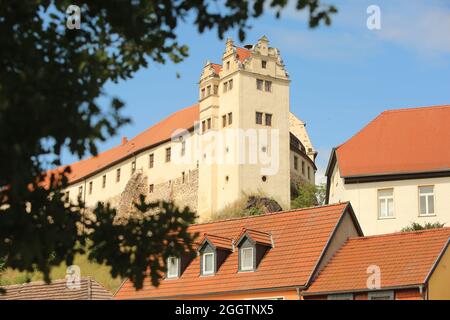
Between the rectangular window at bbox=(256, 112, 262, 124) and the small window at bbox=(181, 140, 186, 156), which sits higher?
the rectangular window at bbox=(256, 112, 262, 124)

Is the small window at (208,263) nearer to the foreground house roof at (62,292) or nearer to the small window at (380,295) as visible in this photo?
the foreground house roof at (62,292)

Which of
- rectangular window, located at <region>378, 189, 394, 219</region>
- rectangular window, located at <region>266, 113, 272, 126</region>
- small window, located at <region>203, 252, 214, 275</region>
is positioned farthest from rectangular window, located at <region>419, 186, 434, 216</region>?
rectangular window, located at <region>266, 113, 272, 126</region>

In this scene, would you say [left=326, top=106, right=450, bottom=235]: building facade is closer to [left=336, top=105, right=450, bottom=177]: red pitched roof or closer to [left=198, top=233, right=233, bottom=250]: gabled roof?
[left=336, top=105, right=450, bottom=177]: red pitched roof

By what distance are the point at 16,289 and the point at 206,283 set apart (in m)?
9.63

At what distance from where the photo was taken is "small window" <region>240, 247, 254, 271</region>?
29.1 meters

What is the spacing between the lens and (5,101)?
812 centimetres

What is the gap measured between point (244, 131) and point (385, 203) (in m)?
29.5

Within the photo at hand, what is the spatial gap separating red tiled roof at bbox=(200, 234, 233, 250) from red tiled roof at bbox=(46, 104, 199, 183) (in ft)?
156

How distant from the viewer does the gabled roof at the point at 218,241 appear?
29891mm

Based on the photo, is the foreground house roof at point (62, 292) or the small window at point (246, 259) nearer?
the small window at point (246, 259)

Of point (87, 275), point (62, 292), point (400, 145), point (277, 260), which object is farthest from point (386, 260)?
point (87, 275)

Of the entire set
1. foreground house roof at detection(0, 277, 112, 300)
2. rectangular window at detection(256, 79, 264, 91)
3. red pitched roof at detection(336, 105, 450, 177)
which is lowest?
foreground house roof at detection(0, 277, 112, 300)

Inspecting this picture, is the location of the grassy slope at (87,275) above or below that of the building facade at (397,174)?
below

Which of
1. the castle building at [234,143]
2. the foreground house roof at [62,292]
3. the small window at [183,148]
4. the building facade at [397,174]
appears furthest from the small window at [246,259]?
the small window at [183,148]
